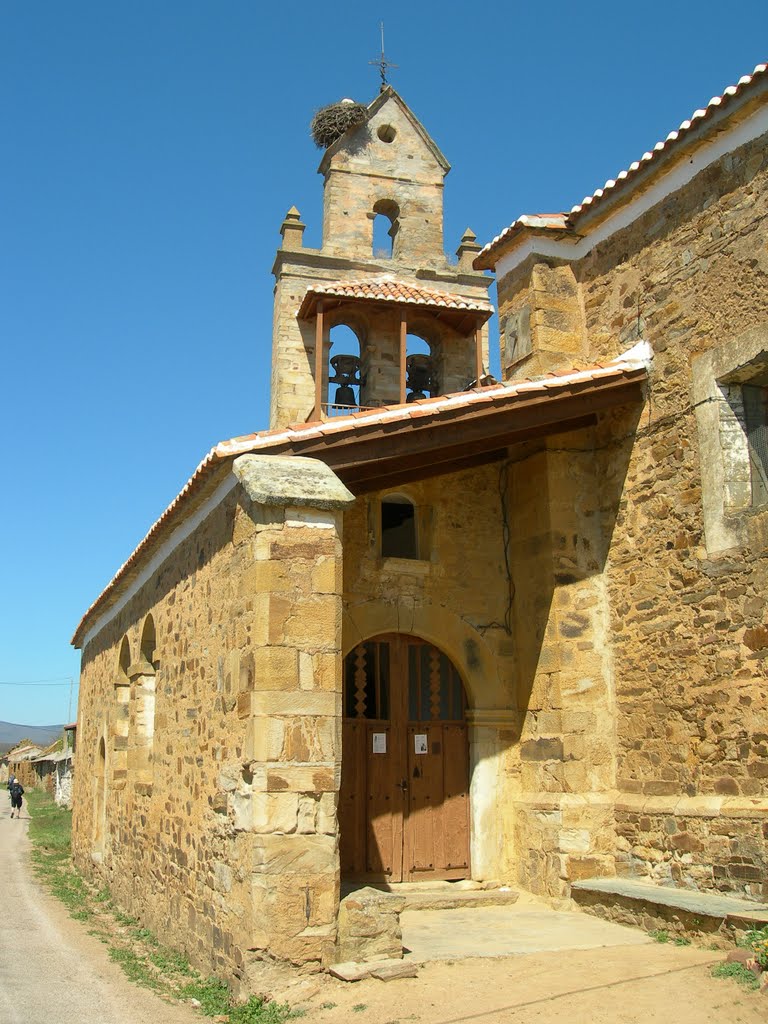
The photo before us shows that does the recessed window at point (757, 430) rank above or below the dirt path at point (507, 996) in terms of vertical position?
above

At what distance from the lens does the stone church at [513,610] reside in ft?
21.5

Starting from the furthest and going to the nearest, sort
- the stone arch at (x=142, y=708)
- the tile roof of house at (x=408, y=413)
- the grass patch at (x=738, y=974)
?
the stone arch at (x=142, y=708) < the tile roof of house at (x=408, y=413) < the grass patch at (x=738, y=974)

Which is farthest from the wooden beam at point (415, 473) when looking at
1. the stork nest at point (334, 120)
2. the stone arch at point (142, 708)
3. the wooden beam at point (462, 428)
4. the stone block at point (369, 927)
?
the stork nest at point (334, 120)

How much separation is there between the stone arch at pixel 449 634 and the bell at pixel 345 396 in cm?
592

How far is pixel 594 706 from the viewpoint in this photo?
8617mm

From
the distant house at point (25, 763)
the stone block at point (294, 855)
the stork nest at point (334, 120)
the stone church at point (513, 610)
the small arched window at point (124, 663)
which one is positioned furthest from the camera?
the distant house at point (25, 763)

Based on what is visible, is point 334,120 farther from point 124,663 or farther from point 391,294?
point 124,663

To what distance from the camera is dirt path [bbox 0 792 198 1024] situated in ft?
21.5

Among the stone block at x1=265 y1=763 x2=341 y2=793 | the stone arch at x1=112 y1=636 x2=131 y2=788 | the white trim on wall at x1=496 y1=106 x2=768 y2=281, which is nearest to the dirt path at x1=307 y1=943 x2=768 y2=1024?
the stone block at x1=265 y1=763 x2=341 y2=793

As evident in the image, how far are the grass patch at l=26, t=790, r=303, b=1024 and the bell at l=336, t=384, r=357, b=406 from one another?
7591 mm

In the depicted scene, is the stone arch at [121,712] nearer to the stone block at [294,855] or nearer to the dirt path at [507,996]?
the dirt path at [507,996]

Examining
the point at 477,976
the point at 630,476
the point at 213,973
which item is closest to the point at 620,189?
the point at 630,476

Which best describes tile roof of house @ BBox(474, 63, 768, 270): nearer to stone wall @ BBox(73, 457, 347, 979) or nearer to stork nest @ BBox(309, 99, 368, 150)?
stone wall @ BBox(73, 457, 347, 979)

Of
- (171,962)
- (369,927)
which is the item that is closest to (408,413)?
(369,927)
